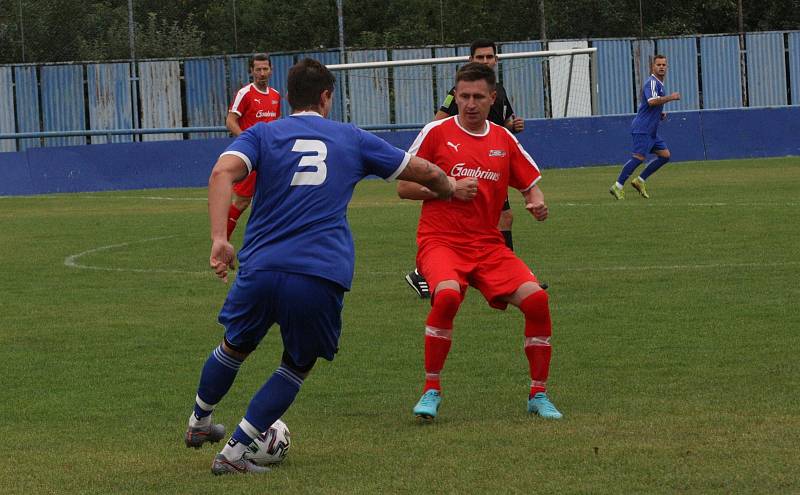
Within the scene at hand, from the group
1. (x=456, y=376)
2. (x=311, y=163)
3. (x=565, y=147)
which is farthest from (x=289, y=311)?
(x=565, y=147)

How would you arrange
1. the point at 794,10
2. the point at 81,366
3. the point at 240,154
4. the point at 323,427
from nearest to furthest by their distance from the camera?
the point at 240,154 < the point at 323,427 < the point at 81,366 < the point at 794,10

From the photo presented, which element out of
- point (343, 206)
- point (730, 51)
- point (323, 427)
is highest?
point (730, 51)

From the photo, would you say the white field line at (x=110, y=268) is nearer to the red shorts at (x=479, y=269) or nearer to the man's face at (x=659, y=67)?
the red shorts at (x=479, y=269)

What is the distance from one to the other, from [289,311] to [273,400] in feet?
1.45

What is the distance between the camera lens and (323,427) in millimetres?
7113

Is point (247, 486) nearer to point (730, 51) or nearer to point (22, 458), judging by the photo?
point (22, 458)

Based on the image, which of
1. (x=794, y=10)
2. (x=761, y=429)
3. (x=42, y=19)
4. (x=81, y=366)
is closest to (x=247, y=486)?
(x=761, y=429)

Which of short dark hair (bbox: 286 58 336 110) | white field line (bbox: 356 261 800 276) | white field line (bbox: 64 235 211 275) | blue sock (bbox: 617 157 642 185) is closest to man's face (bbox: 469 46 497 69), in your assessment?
white field line (bbox: 356 261 800 276)

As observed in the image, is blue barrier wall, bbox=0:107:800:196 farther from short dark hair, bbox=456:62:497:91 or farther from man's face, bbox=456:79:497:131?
short dark hair, bbox=456:62:497:91

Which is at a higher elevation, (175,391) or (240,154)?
(240,154)

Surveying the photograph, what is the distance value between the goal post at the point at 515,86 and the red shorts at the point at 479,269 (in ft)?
97.7

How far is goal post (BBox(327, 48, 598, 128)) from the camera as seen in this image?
125 feet

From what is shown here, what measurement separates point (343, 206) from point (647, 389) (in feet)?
8.12

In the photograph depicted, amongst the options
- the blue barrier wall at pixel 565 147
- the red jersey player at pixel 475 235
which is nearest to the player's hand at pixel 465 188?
the red jersey player at pixel 475 235
